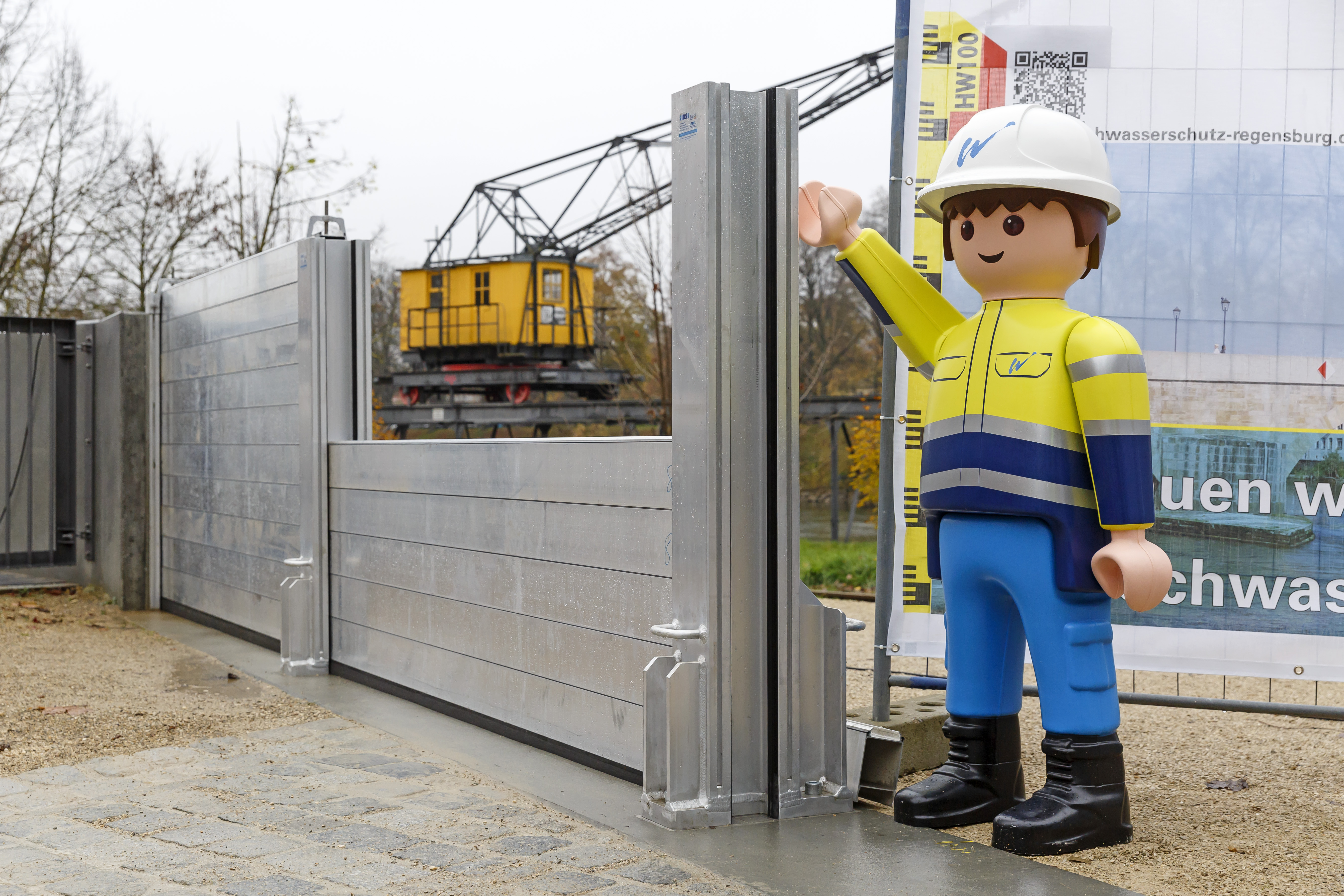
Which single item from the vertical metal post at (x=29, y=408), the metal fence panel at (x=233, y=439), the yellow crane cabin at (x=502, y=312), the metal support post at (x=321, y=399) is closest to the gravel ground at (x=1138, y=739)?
the metal support post at (x=321, y=399)

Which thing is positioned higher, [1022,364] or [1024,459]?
[1022,364]

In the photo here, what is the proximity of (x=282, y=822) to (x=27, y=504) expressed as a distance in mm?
7035

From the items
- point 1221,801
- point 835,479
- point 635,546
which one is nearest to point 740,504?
point 635,546

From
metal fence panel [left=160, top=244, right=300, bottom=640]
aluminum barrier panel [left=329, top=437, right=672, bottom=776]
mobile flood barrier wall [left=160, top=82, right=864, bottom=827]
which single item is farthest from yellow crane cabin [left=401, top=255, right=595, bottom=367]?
aluminum barrier panel [left=329, top=437, right=672, bottom=776]

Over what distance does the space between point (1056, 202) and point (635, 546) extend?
1742mm

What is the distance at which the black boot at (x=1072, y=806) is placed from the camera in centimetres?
352

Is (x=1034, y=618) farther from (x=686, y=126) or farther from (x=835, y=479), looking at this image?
(x=835, y=479)

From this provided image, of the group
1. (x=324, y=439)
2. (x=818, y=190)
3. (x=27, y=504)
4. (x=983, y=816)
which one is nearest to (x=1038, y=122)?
(x=818, y=190)

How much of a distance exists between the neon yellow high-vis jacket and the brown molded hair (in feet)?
0.67

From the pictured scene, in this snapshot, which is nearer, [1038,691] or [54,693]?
[1038,691]

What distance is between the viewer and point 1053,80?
14.1 ft

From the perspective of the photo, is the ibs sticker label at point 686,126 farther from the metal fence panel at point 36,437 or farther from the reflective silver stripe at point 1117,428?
the metal fence panel at point 36,437

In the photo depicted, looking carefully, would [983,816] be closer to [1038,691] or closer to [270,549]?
[1038,691]

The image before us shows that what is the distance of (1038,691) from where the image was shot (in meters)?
3.82
